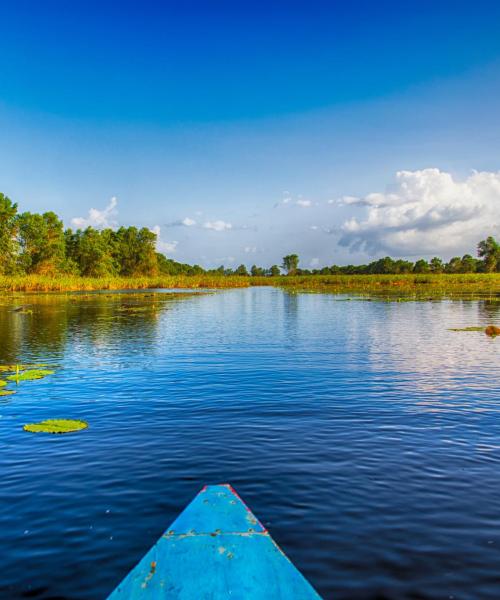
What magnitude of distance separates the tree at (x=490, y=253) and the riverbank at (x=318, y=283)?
147 feet

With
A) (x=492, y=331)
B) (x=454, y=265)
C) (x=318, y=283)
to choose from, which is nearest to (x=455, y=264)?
(x=454, y=265)

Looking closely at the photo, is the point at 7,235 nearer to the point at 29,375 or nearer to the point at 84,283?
the point at 84,283

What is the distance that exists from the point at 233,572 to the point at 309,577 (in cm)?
117

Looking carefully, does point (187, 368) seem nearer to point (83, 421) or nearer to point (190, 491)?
point (83, 421)

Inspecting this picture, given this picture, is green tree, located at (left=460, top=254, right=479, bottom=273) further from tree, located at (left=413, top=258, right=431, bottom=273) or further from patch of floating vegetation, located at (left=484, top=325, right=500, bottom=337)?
patch of floating vegetation, located at (left=484, top=325, right=500, bottom=337)

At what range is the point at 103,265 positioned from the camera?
115 metres

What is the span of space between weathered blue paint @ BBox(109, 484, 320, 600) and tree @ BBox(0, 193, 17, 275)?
9484cm

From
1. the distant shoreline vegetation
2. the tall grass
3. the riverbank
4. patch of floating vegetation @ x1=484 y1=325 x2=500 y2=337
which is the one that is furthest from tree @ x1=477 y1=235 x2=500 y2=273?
patch of floating vegetation @ x1=484 y1=325 x2=500 y2=337

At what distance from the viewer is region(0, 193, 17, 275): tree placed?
89.4m

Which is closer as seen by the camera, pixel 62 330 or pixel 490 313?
pixel 62 330

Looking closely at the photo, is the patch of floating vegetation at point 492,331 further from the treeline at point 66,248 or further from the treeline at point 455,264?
the treeline at point 455,264

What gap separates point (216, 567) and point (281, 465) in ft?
12.8

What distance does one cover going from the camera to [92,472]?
8.46 m

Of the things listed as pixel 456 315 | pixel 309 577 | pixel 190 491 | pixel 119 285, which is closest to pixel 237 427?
pixel 190 491
